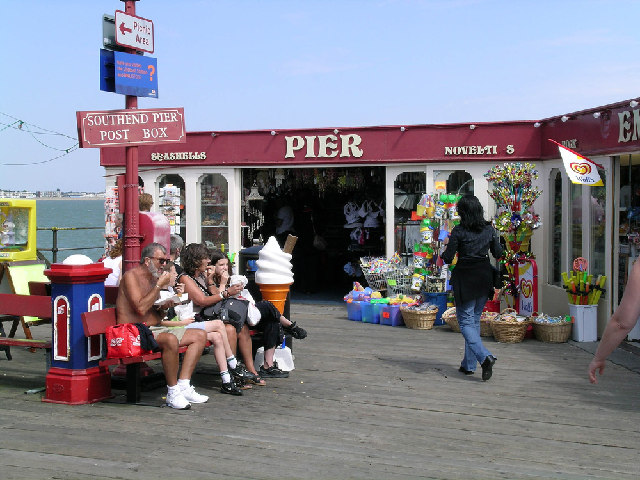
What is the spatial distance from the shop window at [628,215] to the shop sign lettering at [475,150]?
2670mm

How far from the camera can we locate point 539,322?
29.8ft

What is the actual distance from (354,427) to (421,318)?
4866mm

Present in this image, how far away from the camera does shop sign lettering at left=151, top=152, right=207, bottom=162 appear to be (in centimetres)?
1283

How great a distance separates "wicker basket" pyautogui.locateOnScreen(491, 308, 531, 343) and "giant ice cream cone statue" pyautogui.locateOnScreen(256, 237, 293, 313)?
3.08 meters

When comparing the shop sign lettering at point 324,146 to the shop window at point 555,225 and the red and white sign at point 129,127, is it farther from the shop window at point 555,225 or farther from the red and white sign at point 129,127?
the red and white sign at point 129,127

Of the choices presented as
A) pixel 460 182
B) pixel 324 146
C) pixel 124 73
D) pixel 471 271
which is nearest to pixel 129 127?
pixel 124 73

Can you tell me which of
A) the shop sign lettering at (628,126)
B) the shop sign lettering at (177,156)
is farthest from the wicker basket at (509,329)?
the shop sign lettering at (177,156)

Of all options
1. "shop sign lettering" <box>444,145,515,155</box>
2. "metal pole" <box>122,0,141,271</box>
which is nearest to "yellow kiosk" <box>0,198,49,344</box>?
"metal pole" <box>122,0,141,271</box>

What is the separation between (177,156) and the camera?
1293 cm

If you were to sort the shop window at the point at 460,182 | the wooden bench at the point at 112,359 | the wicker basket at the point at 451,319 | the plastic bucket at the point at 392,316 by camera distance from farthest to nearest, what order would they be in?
the shop window at the point at 460,182
the plastic bucket at the point at 392,316
the wicker basket at the point at 451,319
the wooden bench at the point at 112,359

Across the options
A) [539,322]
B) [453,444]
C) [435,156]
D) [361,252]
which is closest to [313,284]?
[361,252]

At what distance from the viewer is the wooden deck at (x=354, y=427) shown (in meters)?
4.54

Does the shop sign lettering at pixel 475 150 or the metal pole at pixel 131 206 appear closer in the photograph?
the metal pole at pixel 131 206

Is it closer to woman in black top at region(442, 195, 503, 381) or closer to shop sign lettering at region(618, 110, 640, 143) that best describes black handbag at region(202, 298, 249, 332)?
woman in black top at region(442, 195, 503, 381)
